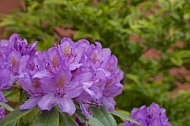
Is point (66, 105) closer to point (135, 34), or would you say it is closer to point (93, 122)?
point (93, 122)

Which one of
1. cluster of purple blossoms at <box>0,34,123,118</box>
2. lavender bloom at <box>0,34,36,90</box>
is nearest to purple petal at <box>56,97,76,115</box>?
cluster of purple blossoms at <box>0,34,123,118</box>

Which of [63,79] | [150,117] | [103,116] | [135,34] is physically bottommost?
[135,34]

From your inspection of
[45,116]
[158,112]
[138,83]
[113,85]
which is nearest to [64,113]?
[45,116]

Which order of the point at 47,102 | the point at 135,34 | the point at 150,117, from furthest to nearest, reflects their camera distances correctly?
the point at 135,34 → the point at 150,117 → the point at 47,102

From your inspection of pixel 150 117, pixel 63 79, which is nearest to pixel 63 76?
pixel 63 79

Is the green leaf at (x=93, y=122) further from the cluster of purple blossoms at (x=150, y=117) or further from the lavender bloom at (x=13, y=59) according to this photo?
the cluster of purple blossoms at (x=150, y=117)

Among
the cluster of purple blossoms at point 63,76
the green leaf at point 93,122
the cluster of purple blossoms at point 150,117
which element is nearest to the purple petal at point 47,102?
Answer: the cluster of purple blossoms at point 63,76
